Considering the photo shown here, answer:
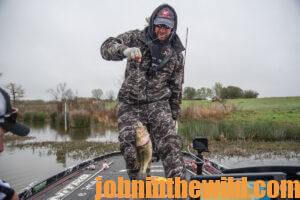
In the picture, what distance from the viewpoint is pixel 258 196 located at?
273 cm

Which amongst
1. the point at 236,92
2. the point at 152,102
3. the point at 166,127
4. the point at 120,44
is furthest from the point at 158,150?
the point at 236,92

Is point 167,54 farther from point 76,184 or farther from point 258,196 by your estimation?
point 76,184

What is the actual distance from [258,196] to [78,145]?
1549 centimetres

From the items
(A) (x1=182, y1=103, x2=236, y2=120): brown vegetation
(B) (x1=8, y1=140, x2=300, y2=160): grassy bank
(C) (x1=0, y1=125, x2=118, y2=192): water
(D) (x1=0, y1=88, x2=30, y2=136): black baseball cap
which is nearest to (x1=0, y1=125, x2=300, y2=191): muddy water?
(C) (x1=0, y1=125, x2=118, y2=192): water

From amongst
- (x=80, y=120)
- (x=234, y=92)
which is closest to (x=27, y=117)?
(x=80, y=120)

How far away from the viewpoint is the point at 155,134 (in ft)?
14.4

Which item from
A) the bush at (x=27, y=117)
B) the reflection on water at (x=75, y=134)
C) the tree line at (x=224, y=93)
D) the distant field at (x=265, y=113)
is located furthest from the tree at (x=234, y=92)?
the reflection on water at (x=75, y=134)

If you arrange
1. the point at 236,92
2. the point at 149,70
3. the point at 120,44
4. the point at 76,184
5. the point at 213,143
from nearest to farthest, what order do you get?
the point at 120,44, the point at 149,70, the point at 76,184, the point at 213,143, the point at 236,92

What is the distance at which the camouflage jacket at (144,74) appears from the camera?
14.1 feet

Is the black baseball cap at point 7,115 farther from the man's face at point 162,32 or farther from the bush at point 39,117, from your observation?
the bush at point 39,117

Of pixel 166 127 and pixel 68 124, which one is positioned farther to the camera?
pixel 68 124

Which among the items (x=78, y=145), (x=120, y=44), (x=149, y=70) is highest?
(x=120, y=44)

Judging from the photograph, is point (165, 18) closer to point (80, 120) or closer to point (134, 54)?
point (134, 54)

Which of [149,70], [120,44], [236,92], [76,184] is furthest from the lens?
[236,92]
